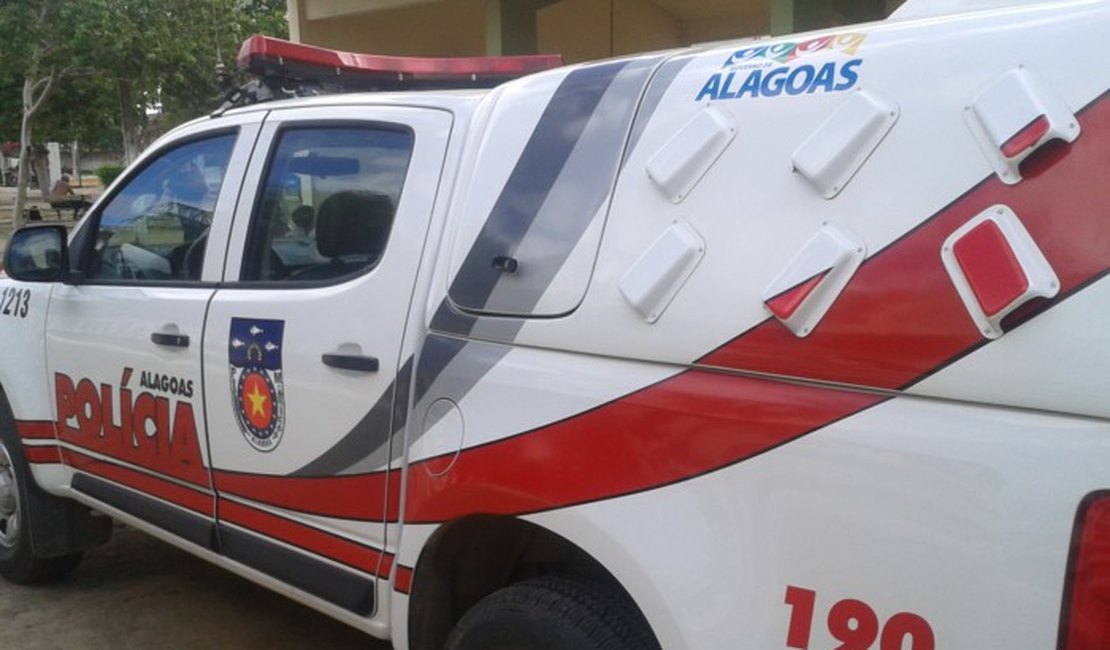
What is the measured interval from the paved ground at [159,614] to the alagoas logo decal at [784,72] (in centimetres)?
262

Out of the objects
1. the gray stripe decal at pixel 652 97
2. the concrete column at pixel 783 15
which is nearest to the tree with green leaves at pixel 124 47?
the concrete column at pixel 783 15

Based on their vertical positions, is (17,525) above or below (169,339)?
below

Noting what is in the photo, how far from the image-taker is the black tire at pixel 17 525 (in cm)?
421

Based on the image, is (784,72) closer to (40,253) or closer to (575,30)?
(40,253)

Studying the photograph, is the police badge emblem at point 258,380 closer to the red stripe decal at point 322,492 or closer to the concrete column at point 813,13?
the red stripe decal at point 322,492

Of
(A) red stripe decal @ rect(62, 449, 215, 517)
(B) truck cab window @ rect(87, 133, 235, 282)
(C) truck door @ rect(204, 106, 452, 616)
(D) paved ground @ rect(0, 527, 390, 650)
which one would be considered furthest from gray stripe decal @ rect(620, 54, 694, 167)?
(D) paved ground @ rect(0, 527, 390, 650)

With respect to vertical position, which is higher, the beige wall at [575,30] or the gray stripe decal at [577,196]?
the beige wall at [575,30]

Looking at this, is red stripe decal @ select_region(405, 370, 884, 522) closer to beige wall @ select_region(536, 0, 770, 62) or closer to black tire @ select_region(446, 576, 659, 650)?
black tire @ select_region(446, 576, 659, 650)

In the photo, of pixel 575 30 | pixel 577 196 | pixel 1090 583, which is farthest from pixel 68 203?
pixel 1090 583

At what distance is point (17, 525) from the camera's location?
170 inches

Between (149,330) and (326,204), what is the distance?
88 centimetres

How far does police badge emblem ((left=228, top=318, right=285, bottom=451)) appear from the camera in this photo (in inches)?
113

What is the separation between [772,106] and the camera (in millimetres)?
1952

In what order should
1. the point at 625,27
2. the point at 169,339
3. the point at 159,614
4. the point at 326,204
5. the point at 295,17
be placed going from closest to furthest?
1. the point at 326,204
2. the point at 169,339
3. the point at 159,614
4. the point at 625,27
5. the point at 295,17
